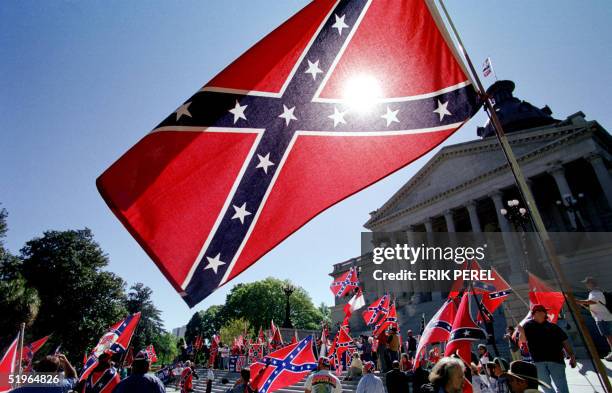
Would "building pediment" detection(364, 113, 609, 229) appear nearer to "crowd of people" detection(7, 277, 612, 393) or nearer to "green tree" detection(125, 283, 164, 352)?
"crowd of people" detection(7, 277, 612, 393)

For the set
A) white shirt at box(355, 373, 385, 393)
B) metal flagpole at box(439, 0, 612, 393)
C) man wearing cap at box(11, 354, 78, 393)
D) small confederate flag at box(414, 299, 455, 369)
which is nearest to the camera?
metal flagpole at box(439, 0, 612, 393)

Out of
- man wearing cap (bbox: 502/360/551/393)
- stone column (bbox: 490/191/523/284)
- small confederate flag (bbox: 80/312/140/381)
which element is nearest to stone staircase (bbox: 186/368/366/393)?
small confederate flag (bbox: 80/312/140/381)

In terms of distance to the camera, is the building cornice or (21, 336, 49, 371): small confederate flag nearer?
(21, 336, 49, 371): small confederate flag

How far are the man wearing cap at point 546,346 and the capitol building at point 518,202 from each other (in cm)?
1208

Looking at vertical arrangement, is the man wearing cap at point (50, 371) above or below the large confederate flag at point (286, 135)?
below

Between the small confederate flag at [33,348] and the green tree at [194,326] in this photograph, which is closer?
the small confederate flag at [33,348]

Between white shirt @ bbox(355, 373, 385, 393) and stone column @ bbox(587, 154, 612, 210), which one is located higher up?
stone column @ bbox(587, 154, 612, 210)

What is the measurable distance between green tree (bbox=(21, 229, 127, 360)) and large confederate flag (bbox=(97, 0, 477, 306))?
3571 centimetres

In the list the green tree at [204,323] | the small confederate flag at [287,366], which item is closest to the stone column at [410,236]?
the small confederate flag at [287,366]

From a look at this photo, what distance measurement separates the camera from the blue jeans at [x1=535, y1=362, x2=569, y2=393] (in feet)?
15.2

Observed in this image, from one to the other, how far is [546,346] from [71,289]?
3874 centimetres

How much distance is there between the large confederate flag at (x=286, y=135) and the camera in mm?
3131

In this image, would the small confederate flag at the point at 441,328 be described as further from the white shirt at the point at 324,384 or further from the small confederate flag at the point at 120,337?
the small confederate flag at the point at 120,337

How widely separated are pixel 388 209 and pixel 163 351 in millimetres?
45028
